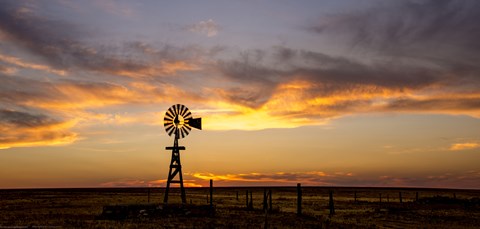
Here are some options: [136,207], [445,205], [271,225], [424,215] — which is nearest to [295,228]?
[271,225]

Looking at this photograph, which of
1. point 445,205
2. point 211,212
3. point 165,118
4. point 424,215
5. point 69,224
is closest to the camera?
point 69,224

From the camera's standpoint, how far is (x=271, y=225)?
26.4 m

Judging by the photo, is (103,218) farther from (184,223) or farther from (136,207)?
(184,223)

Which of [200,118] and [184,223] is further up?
[200,118]

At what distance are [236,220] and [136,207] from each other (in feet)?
20.1

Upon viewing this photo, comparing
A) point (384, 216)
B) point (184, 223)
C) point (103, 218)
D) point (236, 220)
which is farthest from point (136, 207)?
point (384, 216)

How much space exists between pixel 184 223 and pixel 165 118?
11541mm

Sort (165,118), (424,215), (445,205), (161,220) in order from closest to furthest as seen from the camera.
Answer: (161,220), (165,118), (424,215), (445,205)

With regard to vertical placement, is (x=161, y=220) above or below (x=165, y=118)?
below

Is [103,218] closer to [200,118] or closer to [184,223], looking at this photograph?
[184,223]

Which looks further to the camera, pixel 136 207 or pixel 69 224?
pixel 136 207

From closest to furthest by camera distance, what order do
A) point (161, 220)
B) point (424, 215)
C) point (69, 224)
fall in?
point (69, 224) → point (161, 220) → point (424, 215)

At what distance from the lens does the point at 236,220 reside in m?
28.5

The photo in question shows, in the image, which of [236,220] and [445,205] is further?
[445,205]
